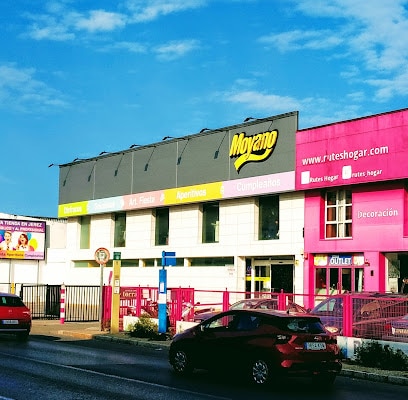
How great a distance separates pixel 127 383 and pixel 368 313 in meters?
7.58

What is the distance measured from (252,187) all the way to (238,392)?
2171 centimetres

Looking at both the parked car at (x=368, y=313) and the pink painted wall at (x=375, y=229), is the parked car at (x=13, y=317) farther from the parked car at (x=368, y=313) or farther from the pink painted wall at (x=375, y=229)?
the pink painted wall at (x=375, y=229)

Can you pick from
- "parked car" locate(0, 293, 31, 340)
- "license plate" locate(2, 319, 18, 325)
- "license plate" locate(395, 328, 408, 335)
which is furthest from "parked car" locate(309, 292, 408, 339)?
"license plate" locate(2, 319, 18, 325)

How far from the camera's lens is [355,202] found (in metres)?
30.7

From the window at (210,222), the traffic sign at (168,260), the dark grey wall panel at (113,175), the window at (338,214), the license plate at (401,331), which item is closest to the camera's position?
the license plate at (401,331)

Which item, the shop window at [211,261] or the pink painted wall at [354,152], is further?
the shop window at [211,261]

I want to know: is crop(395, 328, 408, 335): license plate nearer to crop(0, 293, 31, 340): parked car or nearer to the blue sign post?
the blue sign post

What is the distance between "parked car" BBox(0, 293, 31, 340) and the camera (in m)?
24.5

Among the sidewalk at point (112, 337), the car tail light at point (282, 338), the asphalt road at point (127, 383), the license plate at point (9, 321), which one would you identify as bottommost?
the sidewalk at point (112, 337)

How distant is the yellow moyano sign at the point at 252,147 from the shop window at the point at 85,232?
14311mm

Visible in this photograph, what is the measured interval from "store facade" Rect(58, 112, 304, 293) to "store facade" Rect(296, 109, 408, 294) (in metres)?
0.95

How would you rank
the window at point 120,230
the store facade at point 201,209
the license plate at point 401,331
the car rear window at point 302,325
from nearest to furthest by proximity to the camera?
the car rear window at point 302,325 < the license plate at point 401,331 < the store facade at point 201,209 < the window at point 120,230

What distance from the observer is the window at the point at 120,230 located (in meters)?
44.1

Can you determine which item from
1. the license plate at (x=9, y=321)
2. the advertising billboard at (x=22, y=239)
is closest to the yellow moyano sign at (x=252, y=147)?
the license plate at (x=9, y=321)
